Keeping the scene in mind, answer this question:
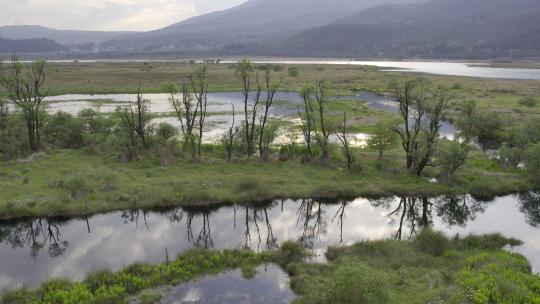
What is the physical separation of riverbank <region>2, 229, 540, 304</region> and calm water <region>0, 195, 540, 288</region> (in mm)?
2688

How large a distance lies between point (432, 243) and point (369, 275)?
1250cm

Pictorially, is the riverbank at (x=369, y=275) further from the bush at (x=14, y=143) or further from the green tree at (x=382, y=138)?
the bush at (x=14, y=143)

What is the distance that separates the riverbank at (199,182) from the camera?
43.6 metres

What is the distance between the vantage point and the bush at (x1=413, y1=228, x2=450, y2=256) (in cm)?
3453

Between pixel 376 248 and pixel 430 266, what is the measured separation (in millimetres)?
4464

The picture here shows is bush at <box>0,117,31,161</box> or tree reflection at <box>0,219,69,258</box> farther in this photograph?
bush at <box>0,117,31,161</box>

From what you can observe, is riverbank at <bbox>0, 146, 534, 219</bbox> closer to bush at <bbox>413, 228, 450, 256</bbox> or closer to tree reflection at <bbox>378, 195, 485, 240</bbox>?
tree reflection at <bbox>378, 195, 485, 240</bbox>

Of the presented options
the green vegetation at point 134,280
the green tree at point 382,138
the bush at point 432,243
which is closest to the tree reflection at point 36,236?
the green vegetation at point 134,280

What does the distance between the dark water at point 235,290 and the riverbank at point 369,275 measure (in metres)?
0.72

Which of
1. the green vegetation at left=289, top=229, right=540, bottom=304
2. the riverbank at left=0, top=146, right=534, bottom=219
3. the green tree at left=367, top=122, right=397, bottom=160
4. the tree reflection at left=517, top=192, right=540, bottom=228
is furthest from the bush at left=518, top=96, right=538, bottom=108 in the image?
the green vegetation at left=289, top=229, right=540, bottom=304

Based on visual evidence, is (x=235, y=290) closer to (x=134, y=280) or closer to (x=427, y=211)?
(x=134, y=280)

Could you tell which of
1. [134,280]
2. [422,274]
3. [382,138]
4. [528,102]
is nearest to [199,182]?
[134,280]

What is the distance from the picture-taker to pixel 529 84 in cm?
15425

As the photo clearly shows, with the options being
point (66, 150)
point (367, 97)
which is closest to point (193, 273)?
point (66, 150)
